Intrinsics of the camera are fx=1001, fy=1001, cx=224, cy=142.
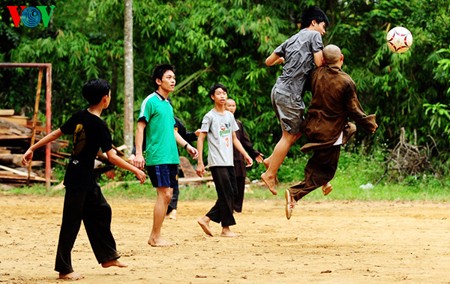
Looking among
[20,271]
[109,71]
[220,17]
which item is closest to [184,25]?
[220,17]

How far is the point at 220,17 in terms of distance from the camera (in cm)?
2247

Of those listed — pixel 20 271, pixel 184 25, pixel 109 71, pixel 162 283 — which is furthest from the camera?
pixel 109 71

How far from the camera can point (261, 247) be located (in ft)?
34.6

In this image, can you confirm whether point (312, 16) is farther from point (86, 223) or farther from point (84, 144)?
point (86, 223)

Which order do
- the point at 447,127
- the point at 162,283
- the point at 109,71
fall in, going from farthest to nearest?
1. the point at 109,71
2. the point at 447,127
3. the point at 162,283

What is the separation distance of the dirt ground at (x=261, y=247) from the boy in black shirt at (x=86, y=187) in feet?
0.66

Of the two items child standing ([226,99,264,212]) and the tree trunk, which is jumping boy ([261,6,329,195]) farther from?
the tree trunk

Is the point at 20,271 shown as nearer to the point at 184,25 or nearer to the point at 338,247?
the point at 338,247

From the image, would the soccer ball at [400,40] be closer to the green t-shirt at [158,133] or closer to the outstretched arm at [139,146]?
the green t-shirt at [158,133]

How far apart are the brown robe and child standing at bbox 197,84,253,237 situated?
5.44ft

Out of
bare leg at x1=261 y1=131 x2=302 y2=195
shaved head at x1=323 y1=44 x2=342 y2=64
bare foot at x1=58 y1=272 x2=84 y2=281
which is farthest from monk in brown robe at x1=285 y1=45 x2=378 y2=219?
bare foot at x1=58 y1=272 x2=84 y2=281

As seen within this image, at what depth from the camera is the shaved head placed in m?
9.73

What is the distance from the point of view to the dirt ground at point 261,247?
810 cm

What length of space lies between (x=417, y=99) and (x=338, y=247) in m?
12.4
